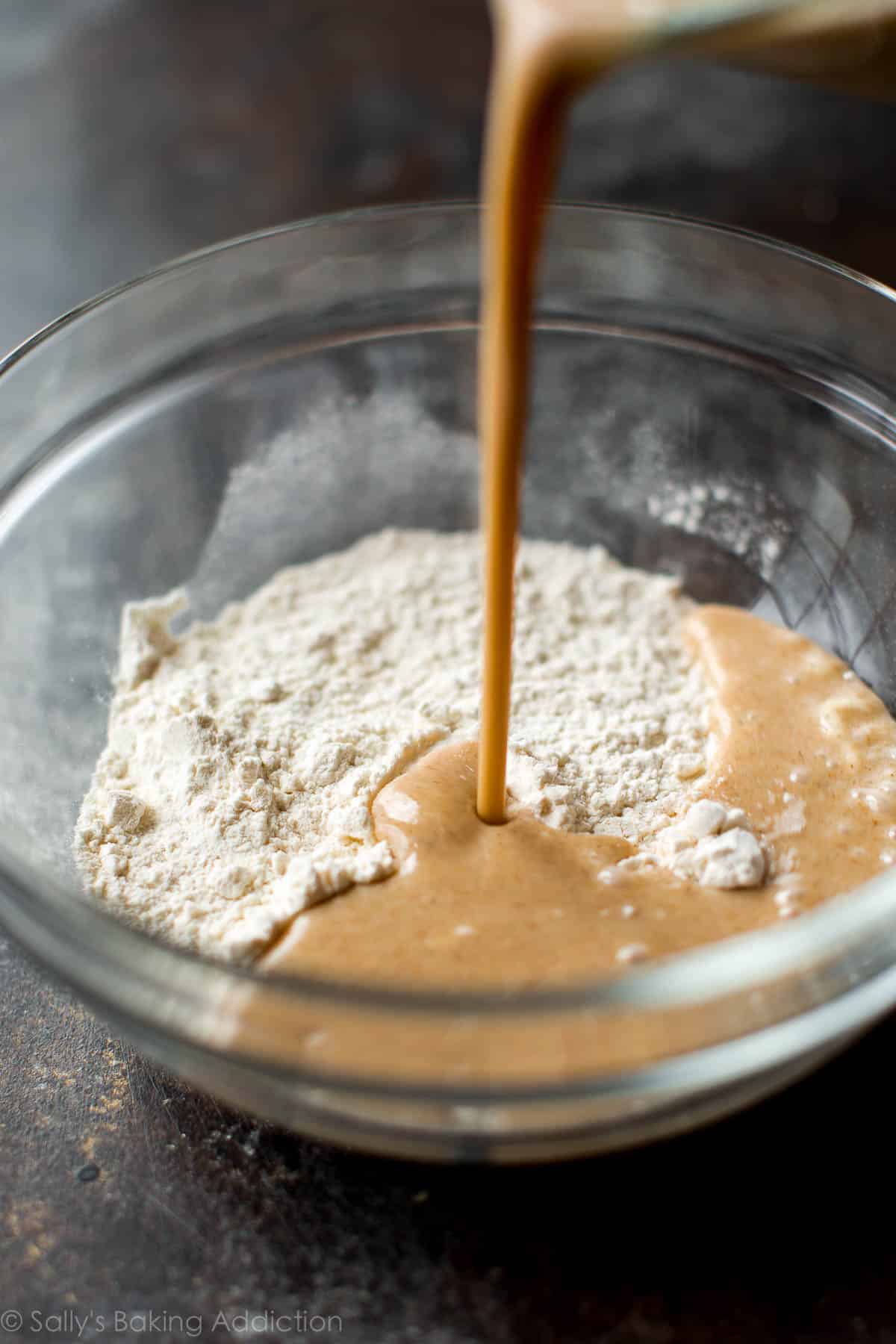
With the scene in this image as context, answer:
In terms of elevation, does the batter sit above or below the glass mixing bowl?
below

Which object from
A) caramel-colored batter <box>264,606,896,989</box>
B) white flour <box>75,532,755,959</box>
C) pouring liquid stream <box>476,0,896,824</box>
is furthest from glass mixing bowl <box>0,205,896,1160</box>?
pouring liquid stream <box>476,0,896,824</box>

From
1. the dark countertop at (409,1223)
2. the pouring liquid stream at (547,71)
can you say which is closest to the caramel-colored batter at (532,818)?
the pouring liquid stream at (547,71)

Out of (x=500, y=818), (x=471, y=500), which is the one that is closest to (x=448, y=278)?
(x=471, y=500)

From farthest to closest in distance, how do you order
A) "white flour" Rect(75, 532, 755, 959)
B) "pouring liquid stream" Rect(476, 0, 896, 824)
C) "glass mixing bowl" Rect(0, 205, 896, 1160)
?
1. "glass mixing bowl" Rect(0, 205, 896, 1160)
2. "white flour" Rect(75, 532, 755, 959)
3. "pouring liquid stream" Rect(476, 0, 896, 824)

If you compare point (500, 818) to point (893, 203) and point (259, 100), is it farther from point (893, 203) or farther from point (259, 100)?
point (259, 100)

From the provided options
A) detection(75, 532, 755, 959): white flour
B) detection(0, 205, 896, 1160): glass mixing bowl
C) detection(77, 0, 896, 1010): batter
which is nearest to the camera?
detection(77, 0, 896, 1010): batter

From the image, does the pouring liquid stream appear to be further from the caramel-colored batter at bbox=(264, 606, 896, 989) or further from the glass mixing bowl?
the glass mixing bowl
